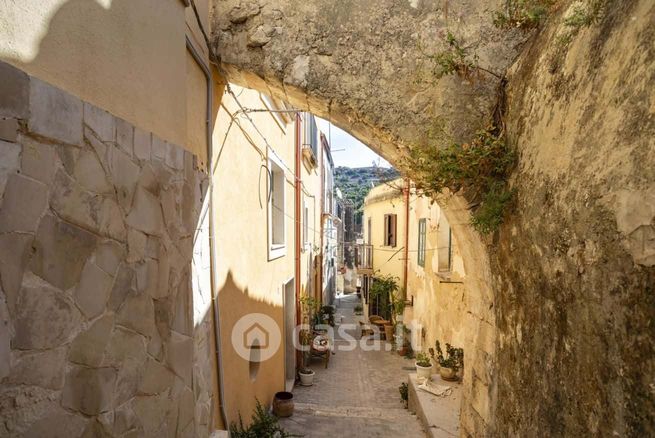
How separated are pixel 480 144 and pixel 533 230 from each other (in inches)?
27.5

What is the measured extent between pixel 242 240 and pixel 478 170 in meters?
2.93

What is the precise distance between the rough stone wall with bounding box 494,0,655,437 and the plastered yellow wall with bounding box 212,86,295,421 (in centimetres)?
264

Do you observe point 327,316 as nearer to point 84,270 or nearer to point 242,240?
point 242,240

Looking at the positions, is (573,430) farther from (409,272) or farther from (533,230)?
(409,272)

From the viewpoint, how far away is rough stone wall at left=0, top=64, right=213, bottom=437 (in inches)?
45.8

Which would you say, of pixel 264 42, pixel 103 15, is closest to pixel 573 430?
pixel 103 15

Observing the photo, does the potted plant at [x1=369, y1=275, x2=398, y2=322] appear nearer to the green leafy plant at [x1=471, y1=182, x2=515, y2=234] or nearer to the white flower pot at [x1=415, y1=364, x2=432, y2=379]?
the white flower pot at [x1=415, y1=364, x2=432, y2=379]

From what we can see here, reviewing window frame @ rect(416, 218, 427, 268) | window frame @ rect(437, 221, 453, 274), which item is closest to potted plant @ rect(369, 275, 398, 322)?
window frame @ rect(416, 218, 427, 268)

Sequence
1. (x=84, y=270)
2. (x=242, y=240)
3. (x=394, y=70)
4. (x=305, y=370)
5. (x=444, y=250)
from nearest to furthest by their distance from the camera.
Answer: (x=84, y=270)
(x=394, y=70)
(x=242, y=240)
(x=444, y=250)
(x=305, y=370)

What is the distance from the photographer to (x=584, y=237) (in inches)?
64.9

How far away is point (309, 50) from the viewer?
301cm

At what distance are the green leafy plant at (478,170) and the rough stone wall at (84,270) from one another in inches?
65.7

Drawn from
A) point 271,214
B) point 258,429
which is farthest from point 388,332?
point 258,429

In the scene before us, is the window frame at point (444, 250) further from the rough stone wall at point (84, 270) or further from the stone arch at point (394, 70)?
the rough stone wall at point (84, 270)
